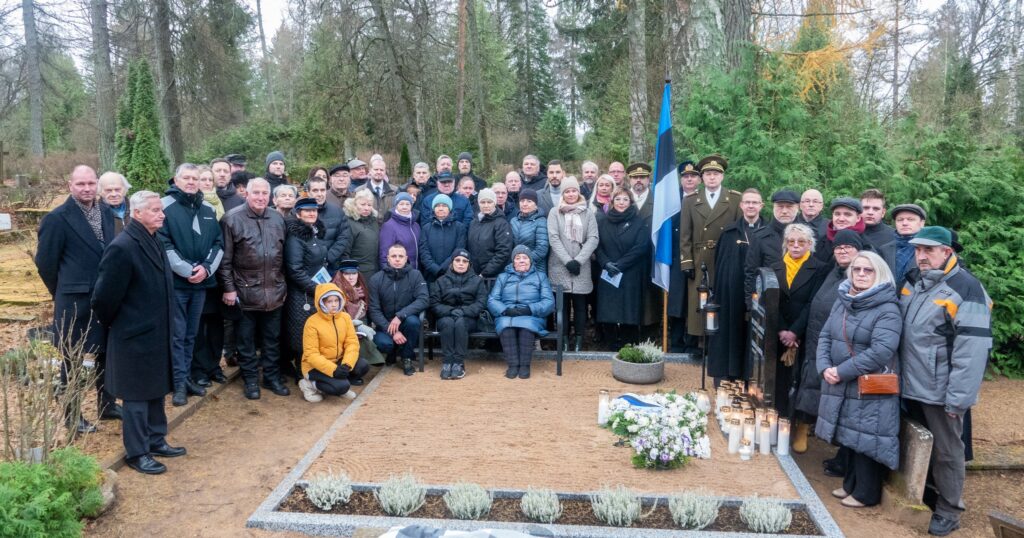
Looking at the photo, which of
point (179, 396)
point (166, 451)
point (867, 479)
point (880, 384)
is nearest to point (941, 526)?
point (867, 479)

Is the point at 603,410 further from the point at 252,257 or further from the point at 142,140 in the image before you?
the point at 142,140

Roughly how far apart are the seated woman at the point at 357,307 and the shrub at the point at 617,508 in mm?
3482

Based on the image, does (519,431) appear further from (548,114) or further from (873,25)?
(548,114)

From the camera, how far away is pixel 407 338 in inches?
294

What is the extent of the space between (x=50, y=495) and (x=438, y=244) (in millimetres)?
4803

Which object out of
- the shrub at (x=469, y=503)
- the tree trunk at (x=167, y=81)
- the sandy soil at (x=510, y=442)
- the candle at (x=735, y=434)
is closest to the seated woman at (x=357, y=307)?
the sandy soil at (x=510, y=442)

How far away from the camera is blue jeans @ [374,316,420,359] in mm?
7375

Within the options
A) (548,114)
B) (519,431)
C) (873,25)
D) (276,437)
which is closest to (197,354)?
(276,437)

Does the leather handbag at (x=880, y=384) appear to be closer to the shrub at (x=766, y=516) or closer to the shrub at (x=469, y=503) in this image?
the shrub at (x=766, y=516)

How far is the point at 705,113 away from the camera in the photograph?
901cm

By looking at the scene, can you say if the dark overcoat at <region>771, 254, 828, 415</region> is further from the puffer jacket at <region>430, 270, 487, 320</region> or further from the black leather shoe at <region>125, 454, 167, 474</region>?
the black leather shoe at <region>125, 454, 167, 474</region>

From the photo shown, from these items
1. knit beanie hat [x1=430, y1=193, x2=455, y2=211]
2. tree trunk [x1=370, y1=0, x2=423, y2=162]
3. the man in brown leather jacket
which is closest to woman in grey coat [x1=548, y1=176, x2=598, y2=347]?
knit beanie hat [x1=430, y1=193, x2=455, y2=211]

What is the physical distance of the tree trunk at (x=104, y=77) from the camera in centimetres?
1762

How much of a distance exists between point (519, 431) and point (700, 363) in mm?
2960
